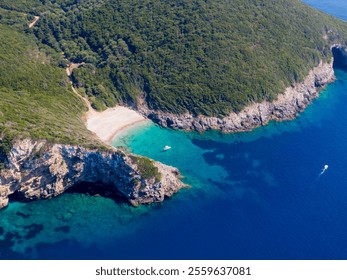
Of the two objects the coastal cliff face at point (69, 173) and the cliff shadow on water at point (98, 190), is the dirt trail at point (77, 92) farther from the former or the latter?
the coastal cliff face at point (69, 173)

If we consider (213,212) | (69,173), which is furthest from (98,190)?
(213,212)

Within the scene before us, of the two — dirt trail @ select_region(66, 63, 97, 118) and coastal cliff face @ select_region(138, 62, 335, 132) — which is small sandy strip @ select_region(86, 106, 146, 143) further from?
coastal cliff face @ select_region(138, 62, 335, 132)

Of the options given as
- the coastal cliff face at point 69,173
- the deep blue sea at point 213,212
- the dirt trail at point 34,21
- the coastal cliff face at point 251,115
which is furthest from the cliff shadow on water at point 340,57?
the dirt trail at point 34,21

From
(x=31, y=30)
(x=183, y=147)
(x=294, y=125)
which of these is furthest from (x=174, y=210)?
(x=31, y=30)

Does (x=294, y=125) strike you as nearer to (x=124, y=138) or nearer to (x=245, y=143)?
(x=245, y=143)

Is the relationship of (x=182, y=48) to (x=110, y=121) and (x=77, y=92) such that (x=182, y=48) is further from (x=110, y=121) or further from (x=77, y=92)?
(x=77, y=92)
